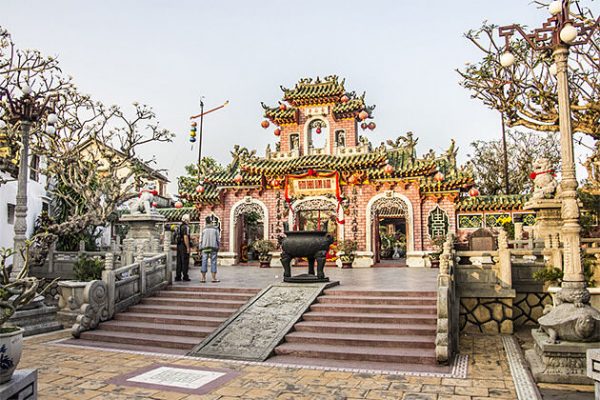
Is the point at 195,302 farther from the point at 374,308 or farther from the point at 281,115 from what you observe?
the point at 281,115

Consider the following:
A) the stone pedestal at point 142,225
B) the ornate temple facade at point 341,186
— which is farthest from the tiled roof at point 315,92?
the stone pedestal at point 142,225

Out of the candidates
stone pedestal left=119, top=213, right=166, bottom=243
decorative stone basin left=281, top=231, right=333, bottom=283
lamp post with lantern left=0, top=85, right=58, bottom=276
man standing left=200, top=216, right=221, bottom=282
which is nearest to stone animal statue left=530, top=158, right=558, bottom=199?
decorative stone basin left=281, top=231, right=333, bottom=283

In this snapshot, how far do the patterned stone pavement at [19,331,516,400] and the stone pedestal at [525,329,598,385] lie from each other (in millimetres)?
432

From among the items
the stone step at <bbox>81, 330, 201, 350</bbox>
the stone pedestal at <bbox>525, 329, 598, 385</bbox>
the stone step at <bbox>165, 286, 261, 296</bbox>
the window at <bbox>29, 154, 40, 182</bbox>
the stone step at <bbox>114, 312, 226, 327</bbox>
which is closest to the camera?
the stone pedestal at <bbox>525, 329, 598, 385</bbox>

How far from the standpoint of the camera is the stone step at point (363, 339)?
651 centimetres

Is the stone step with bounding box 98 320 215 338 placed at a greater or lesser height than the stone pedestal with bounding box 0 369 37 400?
lesser

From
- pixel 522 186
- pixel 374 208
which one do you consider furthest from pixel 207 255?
pixel 522 186

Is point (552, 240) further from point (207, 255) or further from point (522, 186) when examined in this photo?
point (522, 186)

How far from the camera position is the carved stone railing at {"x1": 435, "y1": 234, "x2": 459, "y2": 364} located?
596 cm

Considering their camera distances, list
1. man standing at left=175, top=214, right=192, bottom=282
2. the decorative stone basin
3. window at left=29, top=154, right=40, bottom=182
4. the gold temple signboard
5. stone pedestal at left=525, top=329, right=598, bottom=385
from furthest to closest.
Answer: window at left=29, top=154, right=40, bottom=182 < the gold temple signboard < man standing at left=175, top=214, right=192, bottom=282 < the decorative stone basin < stone pedestal at left=525, top=329, right=598, bottom=385

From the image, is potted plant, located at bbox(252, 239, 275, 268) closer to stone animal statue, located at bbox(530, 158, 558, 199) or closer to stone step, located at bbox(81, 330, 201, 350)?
stone step, located at bbox(81, 330, 201, 350)

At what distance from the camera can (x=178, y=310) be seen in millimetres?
8531

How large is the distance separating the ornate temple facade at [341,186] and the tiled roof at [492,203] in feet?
0.12

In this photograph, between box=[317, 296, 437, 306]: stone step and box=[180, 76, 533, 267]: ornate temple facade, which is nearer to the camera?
box=[317, 296, 437, 306]: stone step
